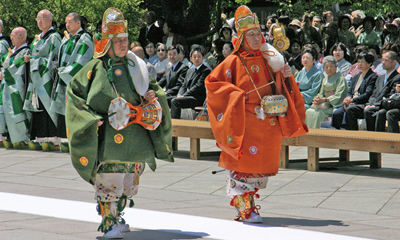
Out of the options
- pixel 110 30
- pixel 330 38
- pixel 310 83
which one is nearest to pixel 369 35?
pixel 330 38

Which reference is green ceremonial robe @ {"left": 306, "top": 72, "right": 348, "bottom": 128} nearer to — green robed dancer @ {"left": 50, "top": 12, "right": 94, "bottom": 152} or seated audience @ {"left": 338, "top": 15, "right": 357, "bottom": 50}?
green robed dancer @ {"left": 50, "top": 12, "right": 94, "bottom": 152}

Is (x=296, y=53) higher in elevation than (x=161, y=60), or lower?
higher

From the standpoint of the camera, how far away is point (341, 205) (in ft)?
23.2

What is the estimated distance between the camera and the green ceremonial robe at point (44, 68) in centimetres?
1080

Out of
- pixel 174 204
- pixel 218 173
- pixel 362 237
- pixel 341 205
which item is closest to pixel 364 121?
pixel 218 173

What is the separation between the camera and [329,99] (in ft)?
34.7

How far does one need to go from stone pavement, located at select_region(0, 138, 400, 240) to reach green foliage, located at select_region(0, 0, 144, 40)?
5325 millimetres

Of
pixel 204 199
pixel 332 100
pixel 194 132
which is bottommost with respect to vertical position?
pixel 204 199

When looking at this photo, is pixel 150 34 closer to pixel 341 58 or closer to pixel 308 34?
pixel 308 34

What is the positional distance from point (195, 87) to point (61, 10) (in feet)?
15.2

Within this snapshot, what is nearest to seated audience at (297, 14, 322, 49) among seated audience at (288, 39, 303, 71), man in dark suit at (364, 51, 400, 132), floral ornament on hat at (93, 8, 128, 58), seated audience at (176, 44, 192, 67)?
seated audience at (288, 39, 303, 71)

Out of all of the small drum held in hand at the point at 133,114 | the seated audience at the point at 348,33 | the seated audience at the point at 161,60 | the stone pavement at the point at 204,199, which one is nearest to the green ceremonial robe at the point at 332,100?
the stone pavement at the point at 204,199

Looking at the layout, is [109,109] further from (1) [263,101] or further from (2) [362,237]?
(2) [362,237]

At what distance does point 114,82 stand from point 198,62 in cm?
595
